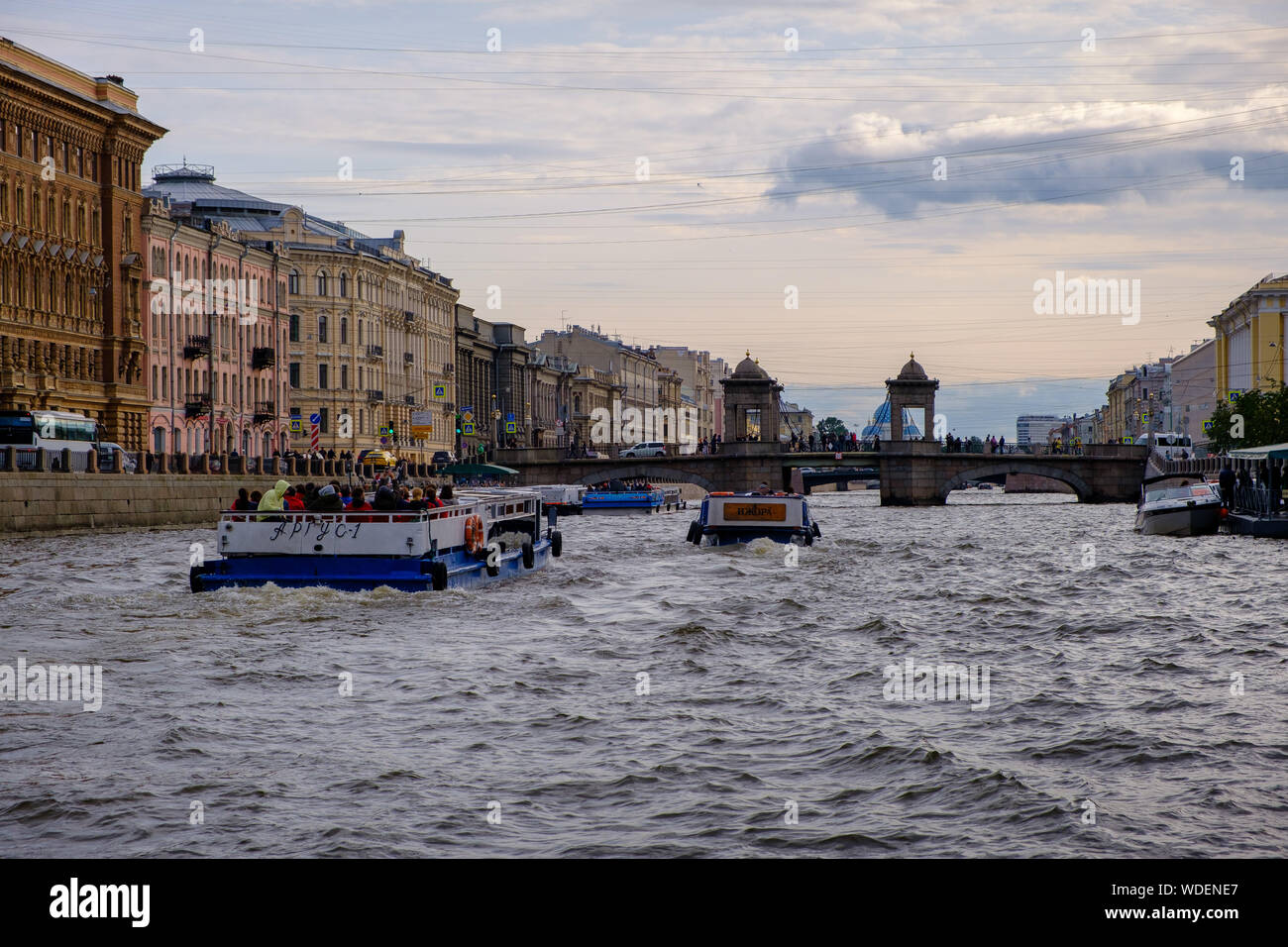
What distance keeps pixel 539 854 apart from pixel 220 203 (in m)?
94.6

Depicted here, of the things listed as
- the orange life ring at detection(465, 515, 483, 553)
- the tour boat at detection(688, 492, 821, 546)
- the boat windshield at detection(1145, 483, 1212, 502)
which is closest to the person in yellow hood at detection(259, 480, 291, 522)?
the orange life ring at detection(465, 515, 483, 553)

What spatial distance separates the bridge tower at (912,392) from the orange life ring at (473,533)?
248 ft

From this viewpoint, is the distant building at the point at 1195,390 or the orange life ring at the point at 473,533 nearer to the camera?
the orange life ring at the point at 473,533

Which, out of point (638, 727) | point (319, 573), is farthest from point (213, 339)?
point (638, 727)

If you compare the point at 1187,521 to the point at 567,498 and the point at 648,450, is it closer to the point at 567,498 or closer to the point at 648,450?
the point at 567,498

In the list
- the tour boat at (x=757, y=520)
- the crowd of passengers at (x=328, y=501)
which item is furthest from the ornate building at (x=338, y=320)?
the crowd of passengers at (x=328, y=501)

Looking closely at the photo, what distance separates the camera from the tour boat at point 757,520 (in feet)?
139

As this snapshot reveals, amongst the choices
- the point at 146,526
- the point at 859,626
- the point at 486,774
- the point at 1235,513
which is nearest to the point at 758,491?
the point at 1235,513

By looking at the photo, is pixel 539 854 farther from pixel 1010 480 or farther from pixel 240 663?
pixel 1010 480

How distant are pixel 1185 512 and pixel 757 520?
1500 centimetres

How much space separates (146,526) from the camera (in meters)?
52.9

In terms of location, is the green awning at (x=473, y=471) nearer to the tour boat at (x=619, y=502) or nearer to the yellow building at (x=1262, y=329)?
the tour boat at (x=619, y=502)

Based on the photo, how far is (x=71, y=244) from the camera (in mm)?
67062

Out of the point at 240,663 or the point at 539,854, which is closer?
the point at 539,854
